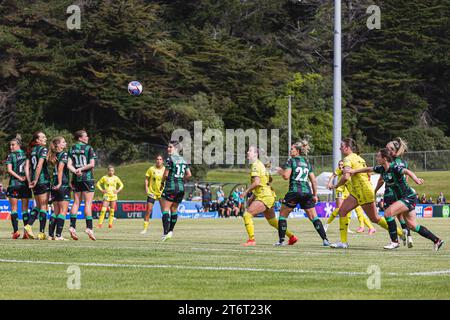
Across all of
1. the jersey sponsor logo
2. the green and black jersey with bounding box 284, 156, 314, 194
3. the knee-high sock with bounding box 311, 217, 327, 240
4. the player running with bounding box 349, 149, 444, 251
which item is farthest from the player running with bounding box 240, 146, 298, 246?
the jersey sponsor logo

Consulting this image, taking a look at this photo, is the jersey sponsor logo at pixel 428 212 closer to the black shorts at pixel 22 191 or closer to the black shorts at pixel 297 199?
the black shorts at pixel 297 199

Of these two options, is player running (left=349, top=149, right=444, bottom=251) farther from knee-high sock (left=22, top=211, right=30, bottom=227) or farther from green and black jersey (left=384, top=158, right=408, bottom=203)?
knee-high sock (left=22, top=211, right=30, bottom=227)

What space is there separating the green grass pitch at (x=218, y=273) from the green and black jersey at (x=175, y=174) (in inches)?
155

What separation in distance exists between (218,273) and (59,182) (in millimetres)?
8893

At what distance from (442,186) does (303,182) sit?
56.6m

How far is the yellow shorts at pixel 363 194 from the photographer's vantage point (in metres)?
20.0

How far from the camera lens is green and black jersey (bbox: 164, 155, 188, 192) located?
2231 centimetres

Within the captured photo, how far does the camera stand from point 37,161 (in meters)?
21.6

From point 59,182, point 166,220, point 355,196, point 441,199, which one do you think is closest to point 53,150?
point 59,182

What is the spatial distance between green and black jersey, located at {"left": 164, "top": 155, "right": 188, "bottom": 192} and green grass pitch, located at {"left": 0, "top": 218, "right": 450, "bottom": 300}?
3.93m

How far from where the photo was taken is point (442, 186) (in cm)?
7538

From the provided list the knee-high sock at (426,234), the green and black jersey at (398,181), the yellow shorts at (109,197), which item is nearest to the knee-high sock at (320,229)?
the green and black jersey at (398,181)
